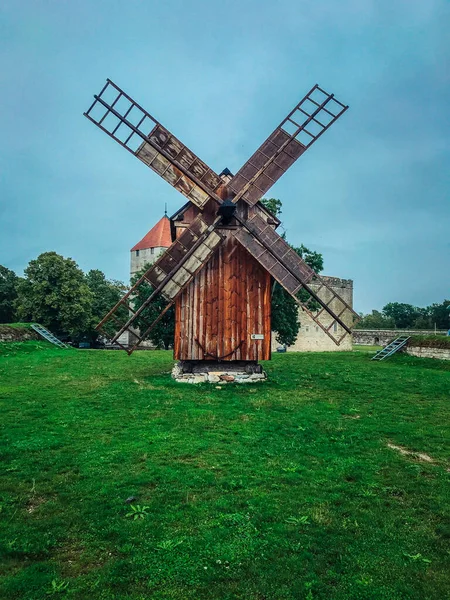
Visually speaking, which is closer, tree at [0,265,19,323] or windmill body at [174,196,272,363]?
windmill body at [174,196,272,363]

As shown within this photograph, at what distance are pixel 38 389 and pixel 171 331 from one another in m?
11.5

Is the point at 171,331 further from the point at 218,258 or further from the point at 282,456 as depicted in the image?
the point at 282,456

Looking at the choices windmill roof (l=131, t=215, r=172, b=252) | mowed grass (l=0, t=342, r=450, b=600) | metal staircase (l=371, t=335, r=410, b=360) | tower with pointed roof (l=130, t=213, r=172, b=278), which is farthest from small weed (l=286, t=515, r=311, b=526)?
windmill roof (l=131, t=215, r=172, b=252)

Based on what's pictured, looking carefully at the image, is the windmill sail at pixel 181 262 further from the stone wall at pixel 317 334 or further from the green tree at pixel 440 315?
the green tree at pixel 440 315

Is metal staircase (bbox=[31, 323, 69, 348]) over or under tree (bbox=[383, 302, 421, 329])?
under

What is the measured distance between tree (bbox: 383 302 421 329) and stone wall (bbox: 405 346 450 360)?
55.0m

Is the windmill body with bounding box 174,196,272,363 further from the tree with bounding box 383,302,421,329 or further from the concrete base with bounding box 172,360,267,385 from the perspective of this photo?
the tree with bounding box 383,302,421,329

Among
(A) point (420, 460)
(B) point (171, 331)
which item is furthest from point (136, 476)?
(B) point (171, 331)

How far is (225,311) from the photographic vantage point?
15578 millimetres

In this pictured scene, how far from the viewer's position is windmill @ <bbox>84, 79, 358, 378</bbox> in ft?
48.2

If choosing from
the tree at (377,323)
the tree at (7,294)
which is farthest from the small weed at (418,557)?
the tree at (377,323)

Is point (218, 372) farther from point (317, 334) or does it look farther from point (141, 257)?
point (141, 257)

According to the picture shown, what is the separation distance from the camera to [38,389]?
1375cm

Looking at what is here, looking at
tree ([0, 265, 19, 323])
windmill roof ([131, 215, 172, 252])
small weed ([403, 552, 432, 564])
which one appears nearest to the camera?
small weed ([403, 552, 432, 564])
